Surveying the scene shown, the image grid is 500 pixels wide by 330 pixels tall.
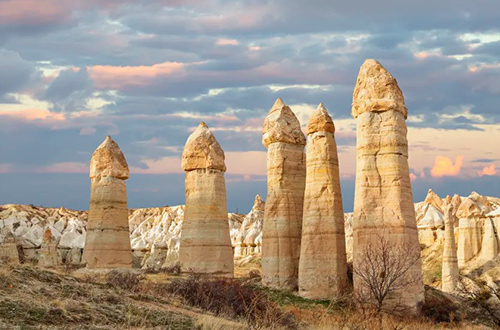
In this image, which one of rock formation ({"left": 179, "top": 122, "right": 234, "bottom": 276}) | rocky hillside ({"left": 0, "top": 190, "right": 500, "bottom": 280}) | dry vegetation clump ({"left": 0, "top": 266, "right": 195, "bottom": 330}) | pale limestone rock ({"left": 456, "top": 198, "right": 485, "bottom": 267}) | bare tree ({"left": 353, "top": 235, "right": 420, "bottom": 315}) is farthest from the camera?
rocky hillside ({"left": 0, "top": 190, "right": 500, "bottom": 280})

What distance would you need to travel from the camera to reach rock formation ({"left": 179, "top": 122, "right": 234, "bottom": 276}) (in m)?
35.2

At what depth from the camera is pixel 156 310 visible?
15.5m

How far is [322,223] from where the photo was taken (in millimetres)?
28859

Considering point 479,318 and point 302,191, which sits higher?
point 302,191

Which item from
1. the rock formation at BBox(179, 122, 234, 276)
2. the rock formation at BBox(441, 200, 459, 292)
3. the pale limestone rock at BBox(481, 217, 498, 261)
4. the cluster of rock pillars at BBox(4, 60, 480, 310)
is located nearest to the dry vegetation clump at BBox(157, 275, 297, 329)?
the cluster of rock pillars at BBox(4, 60, 480, 310)

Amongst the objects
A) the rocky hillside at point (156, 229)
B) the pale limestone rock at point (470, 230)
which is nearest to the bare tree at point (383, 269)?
the rocky hillside at point (156, 229)

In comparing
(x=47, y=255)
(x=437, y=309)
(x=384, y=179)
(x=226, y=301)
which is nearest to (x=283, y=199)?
(x=384, y=179)

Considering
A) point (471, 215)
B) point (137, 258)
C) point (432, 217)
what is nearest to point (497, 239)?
point (471, 215)

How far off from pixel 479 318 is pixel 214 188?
14670 mm

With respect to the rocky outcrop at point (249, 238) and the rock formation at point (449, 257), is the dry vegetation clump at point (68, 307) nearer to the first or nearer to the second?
the rock formation at point (449, 257)

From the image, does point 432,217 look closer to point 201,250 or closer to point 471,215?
point 471,215

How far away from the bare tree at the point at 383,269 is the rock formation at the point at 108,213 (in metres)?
15.9

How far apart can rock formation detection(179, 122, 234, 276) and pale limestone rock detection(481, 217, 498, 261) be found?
25568mm

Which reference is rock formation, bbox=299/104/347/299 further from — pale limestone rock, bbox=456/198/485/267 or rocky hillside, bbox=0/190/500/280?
pale limestone rock, bbox=456/198/485/267
